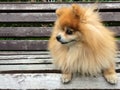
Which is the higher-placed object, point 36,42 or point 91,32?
point 91,32

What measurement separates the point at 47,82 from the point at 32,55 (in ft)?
2.27

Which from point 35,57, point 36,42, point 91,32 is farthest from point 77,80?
point 36,42

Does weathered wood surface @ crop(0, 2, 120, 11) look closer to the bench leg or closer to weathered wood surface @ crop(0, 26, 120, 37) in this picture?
weathered wood surface @ crop(0, 26, 120, 37)

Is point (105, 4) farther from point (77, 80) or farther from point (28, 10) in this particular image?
point (77, 80)

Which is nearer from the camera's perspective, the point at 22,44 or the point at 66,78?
the point at 66,78

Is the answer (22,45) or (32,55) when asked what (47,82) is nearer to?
(32,55)

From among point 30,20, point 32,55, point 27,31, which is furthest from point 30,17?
point 32,55

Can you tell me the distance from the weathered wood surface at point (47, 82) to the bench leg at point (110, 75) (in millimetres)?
27

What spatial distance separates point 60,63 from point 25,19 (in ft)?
3.77

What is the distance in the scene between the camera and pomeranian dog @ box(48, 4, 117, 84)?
2029 millimetres

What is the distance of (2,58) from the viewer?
2.62 metres

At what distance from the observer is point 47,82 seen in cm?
211

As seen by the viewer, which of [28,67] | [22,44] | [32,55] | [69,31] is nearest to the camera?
[69,31]

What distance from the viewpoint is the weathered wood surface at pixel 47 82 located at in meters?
2.08
